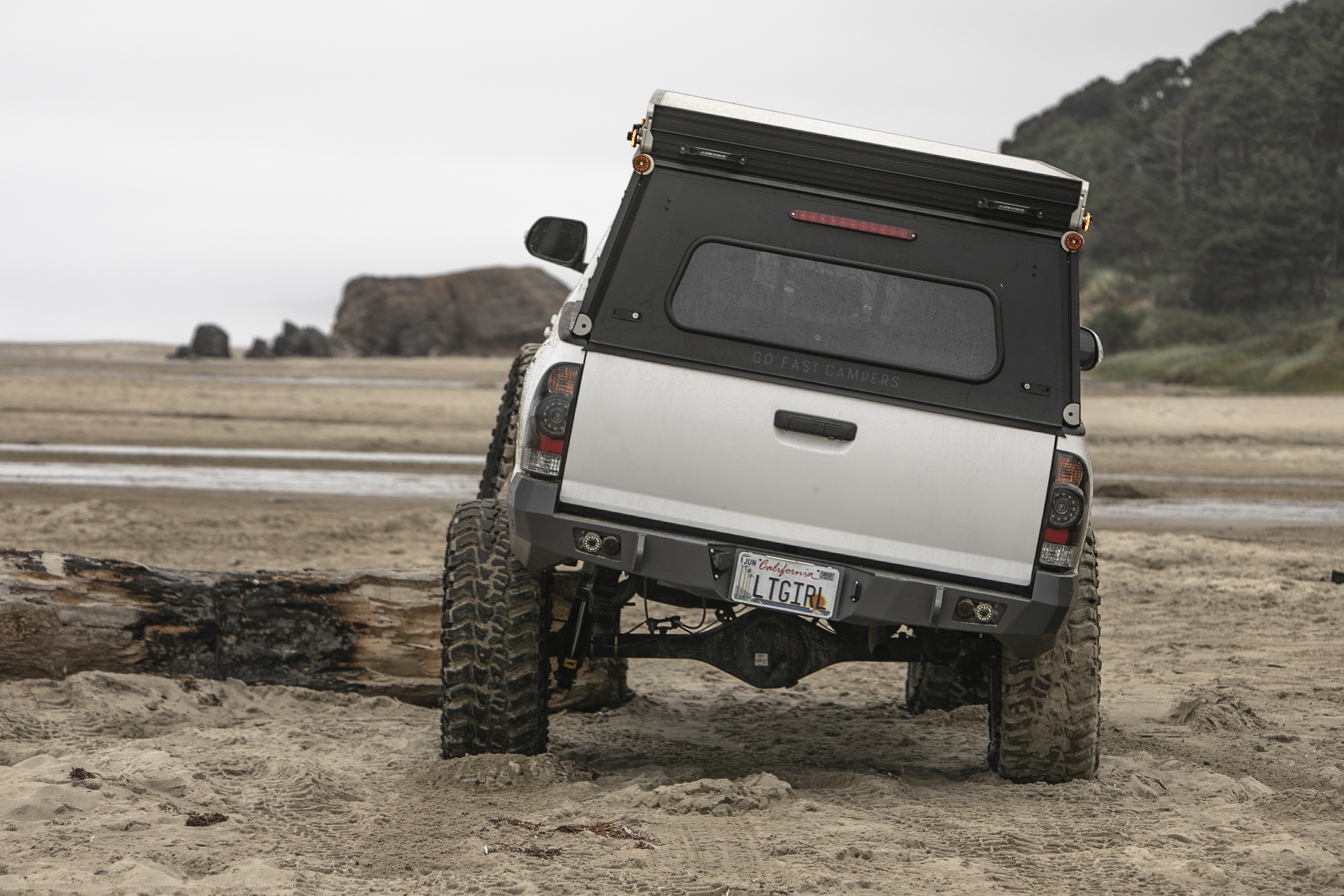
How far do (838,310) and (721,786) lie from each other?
1.70 metres

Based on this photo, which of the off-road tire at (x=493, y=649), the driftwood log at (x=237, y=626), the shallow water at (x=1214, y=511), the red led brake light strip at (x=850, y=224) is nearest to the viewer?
the red led brake light strip at (x=850, y=224)

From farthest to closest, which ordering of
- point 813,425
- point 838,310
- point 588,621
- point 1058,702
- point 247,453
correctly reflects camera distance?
point 247,453 → point 588,621 → point 1058,702 → point 838,310 → point 813,425

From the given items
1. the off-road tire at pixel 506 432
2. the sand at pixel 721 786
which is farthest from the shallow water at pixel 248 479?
the off-road tire at pixel 506 432

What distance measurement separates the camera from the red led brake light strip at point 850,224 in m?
4.28

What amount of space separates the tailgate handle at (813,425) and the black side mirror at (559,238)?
1.67 meters

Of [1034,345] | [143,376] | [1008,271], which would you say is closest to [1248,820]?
[1034,345]

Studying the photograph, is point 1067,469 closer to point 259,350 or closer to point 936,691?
point 936,691

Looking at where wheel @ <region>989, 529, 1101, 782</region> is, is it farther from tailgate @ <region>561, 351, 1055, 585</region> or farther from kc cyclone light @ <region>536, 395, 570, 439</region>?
kc cyclone light @ <region>536, 395, 570, 439</region>

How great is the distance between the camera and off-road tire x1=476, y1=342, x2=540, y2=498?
6.82 m

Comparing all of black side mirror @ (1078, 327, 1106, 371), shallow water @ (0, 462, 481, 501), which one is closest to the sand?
black side mirror @ (1078, 327, 1106, 371)

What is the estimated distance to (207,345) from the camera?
45.6 m

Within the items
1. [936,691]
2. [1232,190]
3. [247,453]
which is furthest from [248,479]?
[1232,190]

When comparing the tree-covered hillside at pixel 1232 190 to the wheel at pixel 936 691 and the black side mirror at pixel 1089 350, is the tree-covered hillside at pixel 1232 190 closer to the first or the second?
the wheel at pixel 936 691

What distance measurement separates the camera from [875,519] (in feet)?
13.3
